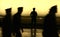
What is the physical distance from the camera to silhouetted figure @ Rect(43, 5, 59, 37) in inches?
110

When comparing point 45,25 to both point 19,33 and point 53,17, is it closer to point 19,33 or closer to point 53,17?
point 53,17

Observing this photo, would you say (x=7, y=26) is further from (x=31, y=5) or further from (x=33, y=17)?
(x=31, y=5)

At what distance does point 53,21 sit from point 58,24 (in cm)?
14

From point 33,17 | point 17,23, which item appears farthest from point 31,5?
point 17,23

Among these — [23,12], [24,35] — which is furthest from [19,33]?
[23,12]

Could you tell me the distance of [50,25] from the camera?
282 centimetres

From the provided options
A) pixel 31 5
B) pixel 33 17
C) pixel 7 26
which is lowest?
pixel 7 26

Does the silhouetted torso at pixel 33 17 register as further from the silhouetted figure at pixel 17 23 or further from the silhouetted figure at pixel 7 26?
the silhouetted figure at pixel 7 26

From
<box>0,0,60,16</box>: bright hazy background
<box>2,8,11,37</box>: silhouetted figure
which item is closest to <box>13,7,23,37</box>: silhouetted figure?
<box>2,8,11,37</box>: silhouetted figure

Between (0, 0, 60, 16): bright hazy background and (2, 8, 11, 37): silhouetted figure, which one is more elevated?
(0, 0, 60, 16): bright hazy background

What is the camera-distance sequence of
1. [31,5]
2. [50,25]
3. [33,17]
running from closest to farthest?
[50,25], [33,17], [31,5]

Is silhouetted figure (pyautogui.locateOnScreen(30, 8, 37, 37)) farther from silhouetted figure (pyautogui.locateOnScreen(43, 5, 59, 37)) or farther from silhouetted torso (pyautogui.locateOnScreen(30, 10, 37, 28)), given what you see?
silhouetted figure (pyautogui.locateOnScreen(43, 5, 59, 37))

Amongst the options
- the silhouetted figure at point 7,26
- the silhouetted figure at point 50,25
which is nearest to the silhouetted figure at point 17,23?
the silhouetted figure at point 7,26

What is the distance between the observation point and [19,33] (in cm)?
292
